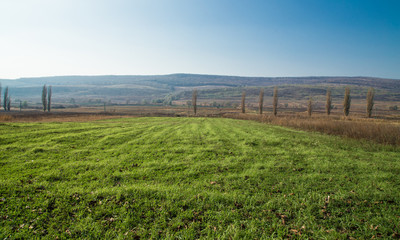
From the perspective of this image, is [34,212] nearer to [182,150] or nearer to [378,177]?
[182,150]

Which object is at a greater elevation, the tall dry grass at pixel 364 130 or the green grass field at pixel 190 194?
the tall dry grass at pixel 364 130

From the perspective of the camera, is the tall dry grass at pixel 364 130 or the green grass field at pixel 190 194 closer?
the green grass field at pixel 190 194

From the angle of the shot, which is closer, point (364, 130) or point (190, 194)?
point (190, 194)

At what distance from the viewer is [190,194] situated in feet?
22.4

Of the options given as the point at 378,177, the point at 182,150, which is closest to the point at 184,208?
the point at 182,150

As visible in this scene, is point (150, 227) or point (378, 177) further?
point (378, 177)

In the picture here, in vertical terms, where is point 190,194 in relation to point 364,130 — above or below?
below

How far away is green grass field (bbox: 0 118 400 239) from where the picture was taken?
5152 mm

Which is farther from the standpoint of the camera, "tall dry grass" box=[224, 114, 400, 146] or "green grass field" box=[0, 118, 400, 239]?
"tall dry grass" box=[224, 114, 400, 146]

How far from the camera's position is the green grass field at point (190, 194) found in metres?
5.15

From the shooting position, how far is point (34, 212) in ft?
18.2

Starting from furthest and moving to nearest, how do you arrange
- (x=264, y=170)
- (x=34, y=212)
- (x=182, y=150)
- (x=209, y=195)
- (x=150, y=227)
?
(x=182, y=150) → (x=264, y=170) → (x=209, y=195) → (x=34, y=212) → (x=150, y=227)

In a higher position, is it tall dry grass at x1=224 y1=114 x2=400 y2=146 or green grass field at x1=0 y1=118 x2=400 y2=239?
tall dry grass at x1=224 y1=114 x2=400 y2=146

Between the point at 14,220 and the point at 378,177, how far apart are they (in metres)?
13.2
